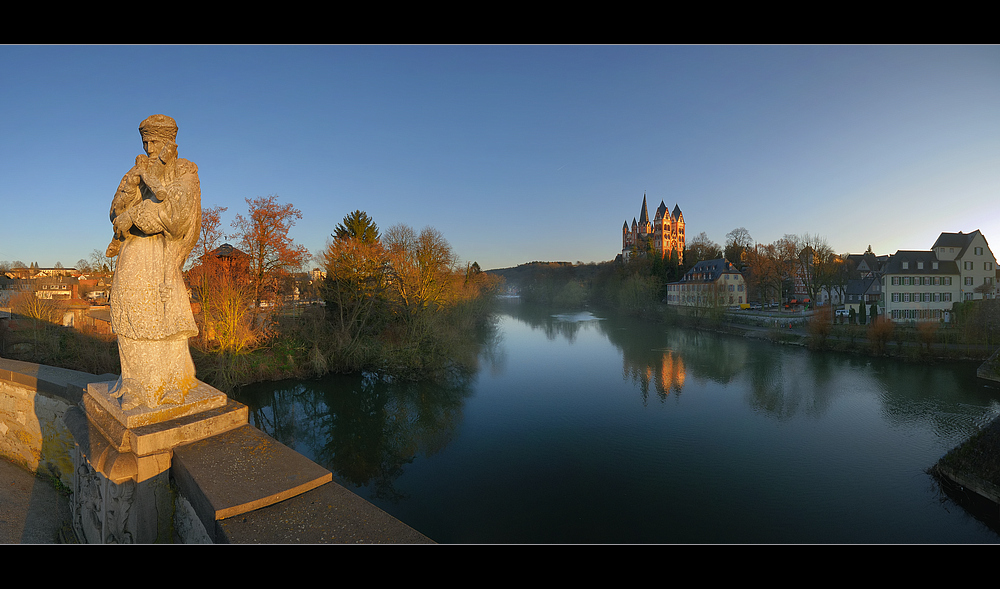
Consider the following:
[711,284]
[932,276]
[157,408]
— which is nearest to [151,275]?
[157,408]

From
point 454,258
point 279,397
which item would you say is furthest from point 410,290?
point 279,397

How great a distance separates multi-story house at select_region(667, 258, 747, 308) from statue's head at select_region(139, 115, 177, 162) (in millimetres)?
42779

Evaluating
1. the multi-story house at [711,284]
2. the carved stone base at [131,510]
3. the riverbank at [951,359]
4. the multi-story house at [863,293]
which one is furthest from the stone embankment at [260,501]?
the multi-story house at [711,284]

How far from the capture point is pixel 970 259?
82.4 ft

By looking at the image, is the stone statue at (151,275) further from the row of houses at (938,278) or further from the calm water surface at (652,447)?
the row of houses at (938,278)

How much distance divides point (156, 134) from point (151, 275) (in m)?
1.00

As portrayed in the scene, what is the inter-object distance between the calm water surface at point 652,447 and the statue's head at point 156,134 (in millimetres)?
7136

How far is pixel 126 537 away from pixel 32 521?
364 cm

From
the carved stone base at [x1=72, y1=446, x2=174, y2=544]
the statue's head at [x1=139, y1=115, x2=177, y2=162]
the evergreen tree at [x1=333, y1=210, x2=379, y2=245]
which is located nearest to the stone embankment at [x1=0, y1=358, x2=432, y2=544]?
the carved stone base at [x1=72, y1=446, x2=174, y2=544]

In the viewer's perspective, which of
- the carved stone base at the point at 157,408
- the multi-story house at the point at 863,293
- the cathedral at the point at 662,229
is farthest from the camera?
the cathedral at the point at 662,229

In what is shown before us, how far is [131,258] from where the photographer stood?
3.03 meters

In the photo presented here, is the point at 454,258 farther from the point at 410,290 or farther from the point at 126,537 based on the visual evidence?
the point at 126,537

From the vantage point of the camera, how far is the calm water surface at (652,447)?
803cm

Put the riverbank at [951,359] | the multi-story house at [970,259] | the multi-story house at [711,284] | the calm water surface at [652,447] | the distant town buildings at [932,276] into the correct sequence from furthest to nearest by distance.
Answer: the multi-story house at [711,284] < the distant town buildings at [932,276] < the multi-story house at [970,259] < the riverbank at [951,359] < the calm water surface at [652,447]
